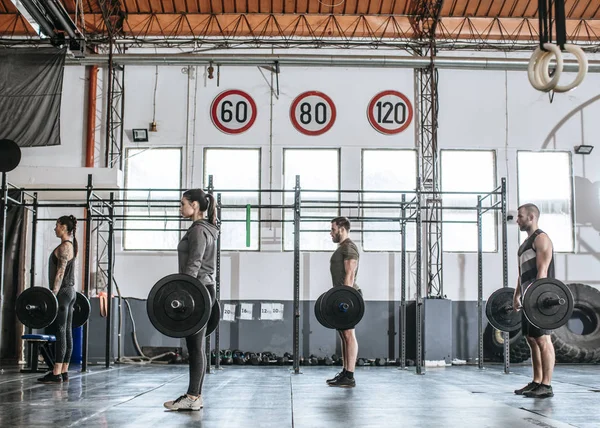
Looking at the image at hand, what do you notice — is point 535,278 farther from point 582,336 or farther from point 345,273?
point 582,336

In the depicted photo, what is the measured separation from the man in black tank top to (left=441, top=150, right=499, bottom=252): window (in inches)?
170

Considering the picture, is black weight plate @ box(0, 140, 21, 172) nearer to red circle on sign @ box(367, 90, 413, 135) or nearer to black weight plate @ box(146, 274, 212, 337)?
red circle on sign @ box(367, 90, 413, 135)

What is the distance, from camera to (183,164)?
9461 millimetres

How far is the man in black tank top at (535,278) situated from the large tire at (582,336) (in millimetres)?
4110

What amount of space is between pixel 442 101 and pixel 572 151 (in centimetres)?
182

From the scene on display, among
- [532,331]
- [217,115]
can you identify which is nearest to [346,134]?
[217,115]

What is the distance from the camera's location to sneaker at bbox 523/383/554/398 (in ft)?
16.1

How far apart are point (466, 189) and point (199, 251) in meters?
6.28

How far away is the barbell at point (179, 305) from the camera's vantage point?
391 cm

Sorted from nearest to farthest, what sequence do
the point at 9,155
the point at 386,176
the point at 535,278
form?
the point at 535,278 → the point at 9,155 → the point at 386,176

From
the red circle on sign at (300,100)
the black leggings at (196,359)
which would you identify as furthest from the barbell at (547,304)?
the red circle on sign at (300,100)

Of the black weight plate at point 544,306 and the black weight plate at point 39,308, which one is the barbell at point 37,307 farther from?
the black weight plate at point 544,306

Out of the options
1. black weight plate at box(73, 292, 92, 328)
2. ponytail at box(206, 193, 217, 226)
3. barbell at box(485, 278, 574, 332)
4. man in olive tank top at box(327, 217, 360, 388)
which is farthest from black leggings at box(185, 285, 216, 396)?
black weight plate at box(73, 292, 92, 328)

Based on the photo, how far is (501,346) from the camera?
8.98 meters
